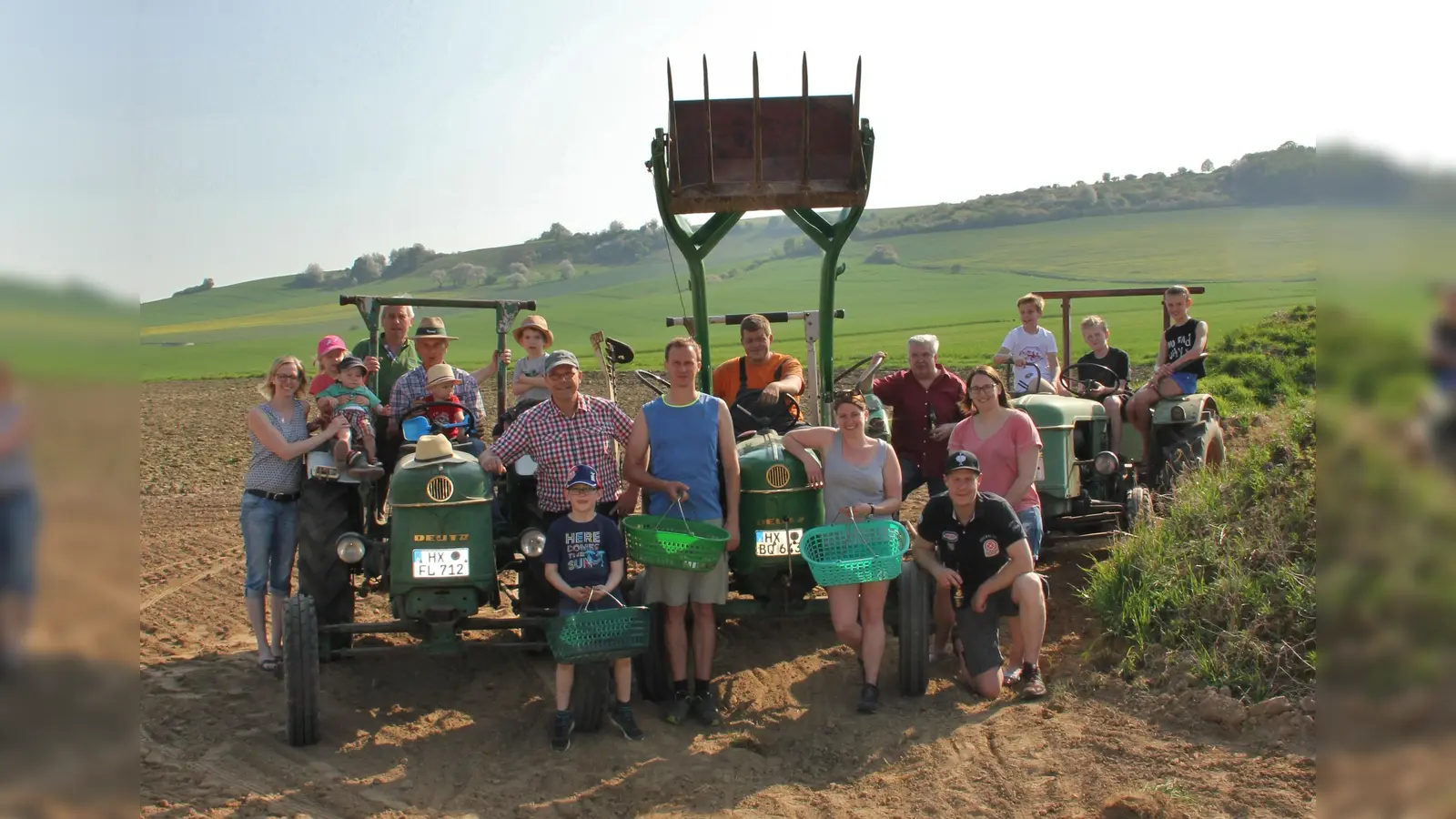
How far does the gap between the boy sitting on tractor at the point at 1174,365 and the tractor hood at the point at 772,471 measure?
397 centimetres

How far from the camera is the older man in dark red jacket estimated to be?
770cm

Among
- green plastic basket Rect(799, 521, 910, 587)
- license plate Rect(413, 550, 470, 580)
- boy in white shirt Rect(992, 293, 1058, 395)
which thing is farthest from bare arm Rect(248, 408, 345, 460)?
boy in white shirt Rect(992, 293, 1058, 395)

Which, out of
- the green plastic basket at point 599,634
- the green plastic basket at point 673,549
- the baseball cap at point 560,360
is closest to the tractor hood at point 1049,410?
the green plastic basket at point 673,549

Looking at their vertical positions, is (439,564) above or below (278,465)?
below

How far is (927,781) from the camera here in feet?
17.6

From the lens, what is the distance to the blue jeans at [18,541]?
34.3 inches

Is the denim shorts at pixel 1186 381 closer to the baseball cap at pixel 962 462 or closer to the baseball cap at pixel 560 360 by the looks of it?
the baseball cap at pixel 962 462

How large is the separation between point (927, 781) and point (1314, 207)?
4.79 meters

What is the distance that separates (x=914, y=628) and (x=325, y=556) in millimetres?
3139

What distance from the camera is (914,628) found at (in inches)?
248

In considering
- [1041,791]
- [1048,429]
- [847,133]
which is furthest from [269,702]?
[1048,429]

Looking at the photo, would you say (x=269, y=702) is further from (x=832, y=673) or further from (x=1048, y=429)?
(x=1048, y=429)

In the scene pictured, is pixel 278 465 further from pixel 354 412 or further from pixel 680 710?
pixel 680 710

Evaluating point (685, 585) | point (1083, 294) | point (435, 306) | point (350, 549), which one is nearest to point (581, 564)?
point (685, 585)
